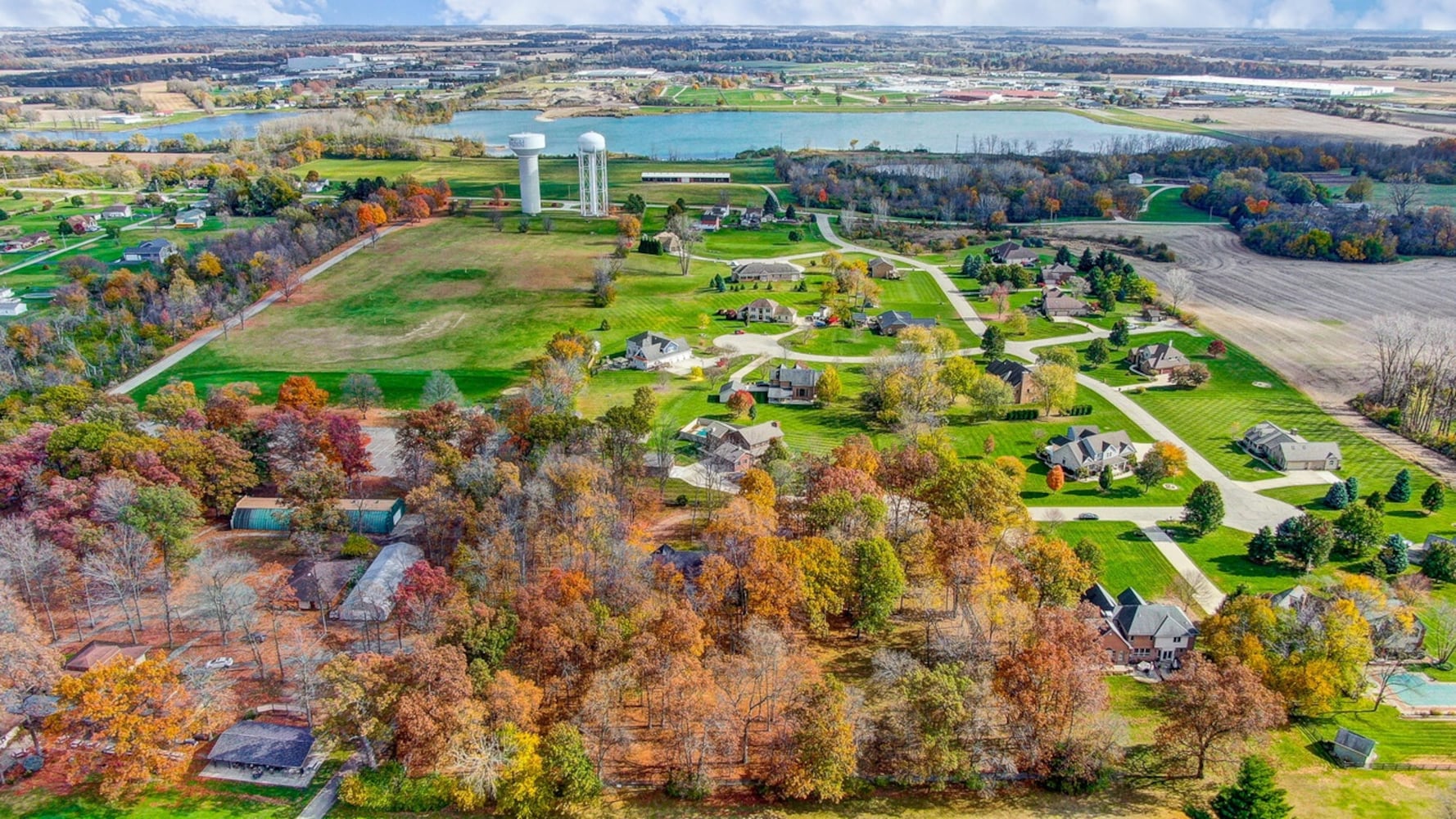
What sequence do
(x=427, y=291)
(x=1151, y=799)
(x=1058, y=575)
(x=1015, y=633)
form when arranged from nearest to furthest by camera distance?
(x=1151, y=799) → (x=1015, y=633) → (x=1058, y=575) → (x=427, y=291)

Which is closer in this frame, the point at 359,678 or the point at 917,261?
the point at 359,678

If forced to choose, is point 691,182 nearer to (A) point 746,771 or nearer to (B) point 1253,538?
(B) point 1253,538

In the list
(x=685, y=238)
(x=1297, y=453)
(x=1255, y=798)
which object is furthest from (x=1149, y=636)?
(x=685, y=238)

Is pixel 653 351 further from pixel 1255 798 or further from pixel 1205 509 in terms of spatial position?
pixel 1255 798

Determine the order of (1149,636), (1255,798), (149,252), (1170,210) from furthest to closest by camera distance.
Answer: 1. (1170,210)
2. (149,252)
3. (1149,636)
4. (1255,798)

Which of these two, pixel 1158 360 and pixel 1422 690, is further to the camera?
pixel 1158 360

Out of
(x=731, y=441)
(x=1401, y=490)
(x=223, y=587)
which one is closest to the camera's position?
(x=223, y=587)

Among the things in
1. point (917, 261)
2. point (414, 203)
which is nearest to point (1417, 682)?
point (917, 261)

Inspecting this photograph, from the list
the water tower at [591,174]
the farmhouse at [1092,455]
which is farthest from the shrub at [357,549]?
the water tower at [591,174]

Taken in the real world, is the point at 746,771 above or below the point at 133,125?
below
